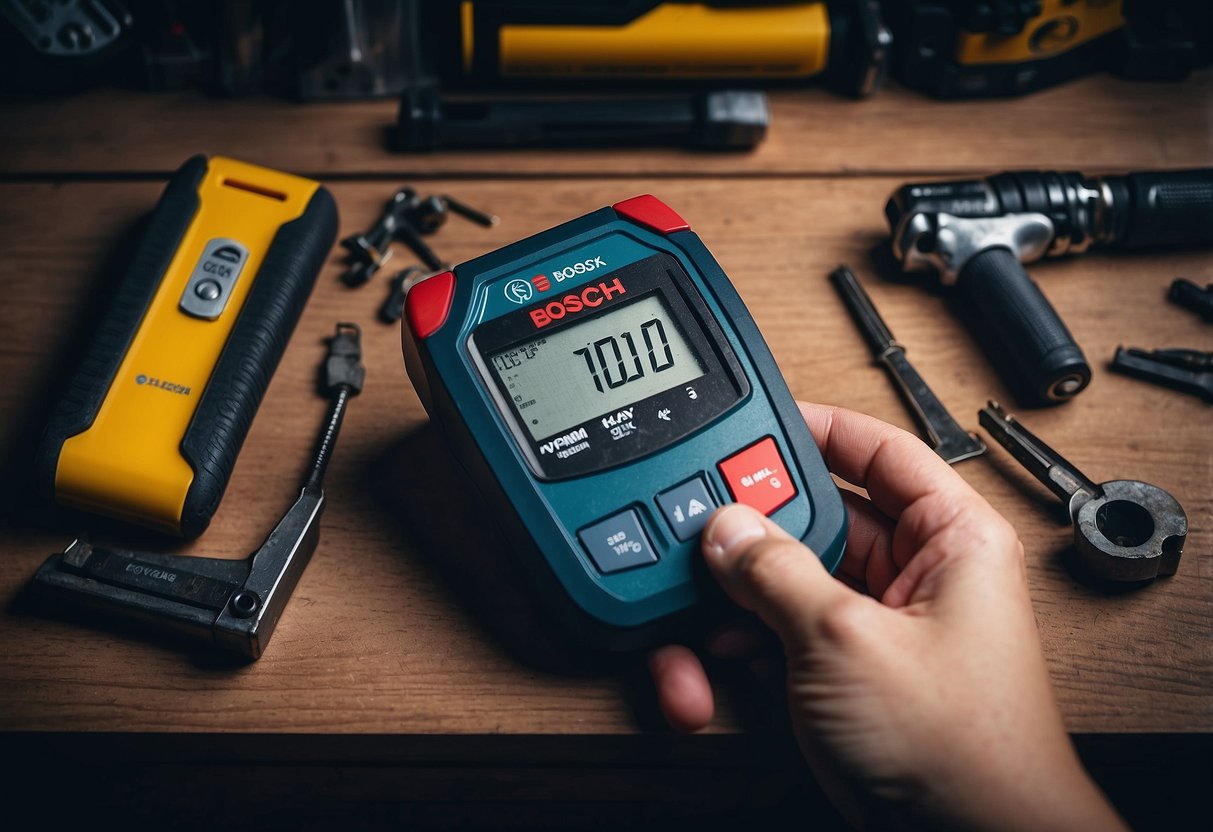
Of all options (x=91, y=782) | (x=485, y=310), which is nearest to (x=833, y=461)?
(x=485, y=310)

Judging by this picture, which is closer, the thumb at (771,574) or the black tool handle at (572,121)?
the thumb at (771,574)

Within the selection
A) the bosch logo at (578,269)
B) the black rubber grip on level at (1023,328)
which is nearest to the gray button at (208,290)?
Answer: the bosch logo at (578,269)

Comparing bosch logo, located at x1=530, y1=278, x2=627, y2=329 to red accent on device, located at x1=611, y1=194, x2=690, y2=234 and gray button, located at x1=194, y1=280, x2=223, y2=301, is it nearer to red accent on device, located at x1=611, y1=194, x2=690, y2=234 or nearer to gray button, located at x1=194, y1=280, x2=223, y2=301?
red accent on device, located at x1=611, y1=194, x2=690, y2=234

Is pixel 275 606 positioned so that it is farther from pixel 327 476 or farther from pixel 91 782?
pixel 91 782

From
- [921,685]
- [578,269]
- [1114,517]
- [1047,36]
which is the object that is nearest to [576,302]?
[578,269]

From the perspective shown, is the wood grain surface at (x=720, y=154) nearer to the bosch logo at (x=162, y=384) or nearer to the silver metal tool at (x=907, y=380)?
the silver metal tool at (x=907, y=380)

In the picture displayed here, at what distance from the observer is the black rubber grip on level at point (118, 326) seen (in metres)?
0.84

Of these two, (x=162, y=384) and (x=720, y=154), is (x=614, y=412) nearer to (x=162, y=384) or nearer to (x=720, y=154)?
(x=162, y=384)

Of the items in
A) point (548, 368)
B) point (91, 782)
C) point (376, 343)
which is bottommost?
point (91, 782)

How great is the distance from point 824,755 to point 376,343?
1.94 ft

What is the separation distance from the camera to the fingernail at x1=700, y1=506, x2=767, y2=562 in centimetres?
72

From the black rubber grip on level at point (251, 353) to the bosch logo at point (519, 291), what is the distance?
10.3 inches

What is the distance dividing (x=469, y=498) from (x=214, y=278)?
0.33 metres

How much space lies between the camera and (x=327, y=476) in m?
0.92
